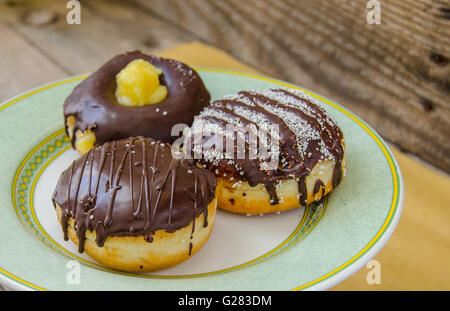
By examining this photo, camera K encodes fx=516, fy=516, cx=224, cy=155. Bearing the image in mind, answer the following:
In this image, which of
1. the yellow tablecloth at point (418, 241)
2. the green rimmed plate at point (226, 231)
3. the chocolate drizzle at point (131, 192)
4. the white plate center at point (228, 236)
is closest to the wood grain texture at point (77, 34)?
the green rimmed plate at point (226, 231)

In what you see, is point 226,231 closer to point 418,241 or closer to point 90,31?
point 418,241

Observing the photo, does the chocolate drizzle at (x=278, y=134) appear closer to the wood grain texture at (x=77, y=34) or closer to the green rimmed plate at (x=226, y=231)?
the green rimmed plate at (x=226, y=231)

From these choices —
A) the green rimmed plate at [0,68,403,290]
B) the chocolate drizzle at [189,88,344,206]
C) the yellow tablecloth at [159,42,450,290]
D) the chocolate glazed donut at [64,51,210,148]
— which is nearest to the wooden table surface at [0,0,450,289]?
the yellow tablecloth at [159,42,450,290]

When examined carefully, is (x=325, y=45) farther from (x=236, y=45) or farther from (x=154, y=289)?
(x=154, y=289)

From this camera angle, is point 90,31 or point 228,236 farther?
point 90,31

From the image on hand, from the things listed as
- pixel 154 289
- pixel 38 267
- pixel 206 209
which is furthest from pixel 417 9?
pixel 38 267

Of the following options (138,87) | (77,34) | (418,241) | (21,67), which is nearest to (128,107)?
(138,87)
